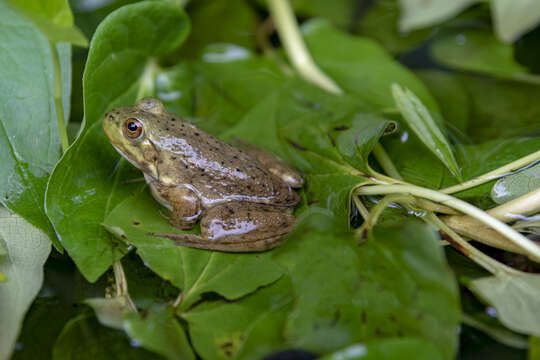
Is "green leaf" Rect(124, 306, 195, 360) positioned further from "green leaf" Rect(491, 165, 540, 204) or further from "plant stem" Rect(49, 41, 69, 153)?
"green leaf" Rect(491, 165, 540, 204)

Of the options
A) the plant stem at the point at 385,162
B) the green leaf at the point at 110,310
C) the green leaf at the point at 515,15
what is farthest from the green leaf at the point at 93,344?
the green leaf at the point at 515,15

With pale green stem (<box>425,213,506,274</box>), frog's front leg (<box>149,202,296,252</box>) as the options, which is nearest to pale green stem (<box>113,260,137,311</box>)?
frog's front leg (<box>149,202,296,252</box>)

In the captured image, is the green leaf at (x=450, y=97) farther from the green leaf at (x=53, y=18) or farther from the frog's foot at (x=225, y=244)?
the green leaf at (x=53, y=18)

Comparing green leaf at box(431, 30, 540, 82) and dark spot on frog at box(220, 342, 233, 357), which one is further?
green leaf at box(431, 30, 540, 82)

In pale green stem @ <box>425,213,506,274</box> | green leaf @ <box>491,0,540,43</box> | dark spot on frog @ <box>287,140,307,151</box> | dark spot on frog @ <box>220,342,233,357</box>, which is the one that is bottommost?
dark spot on frog @ <box>220,342,233,357</box>

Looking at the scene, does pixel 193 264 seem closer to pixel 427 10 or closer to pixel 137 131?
pixel 137 131
